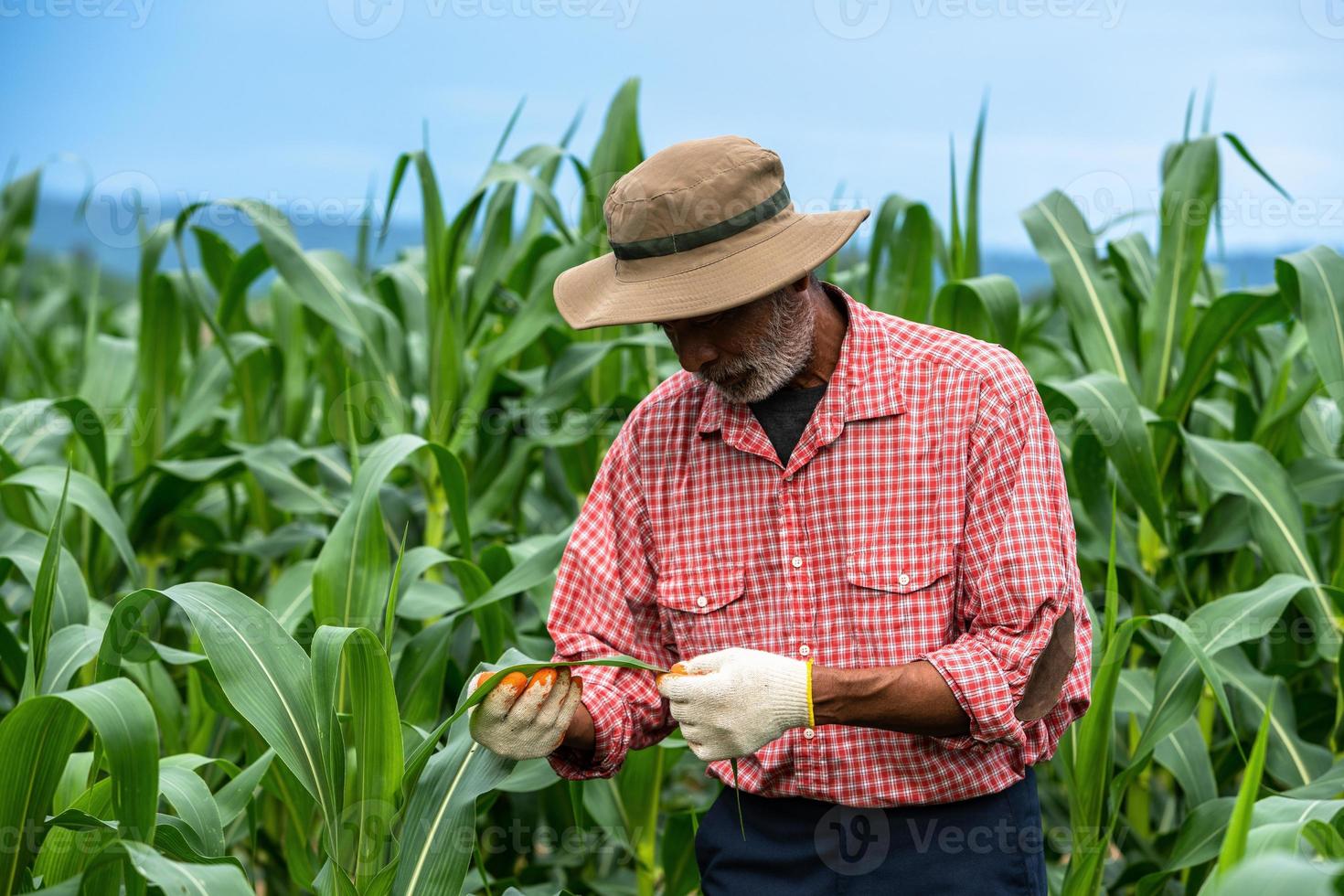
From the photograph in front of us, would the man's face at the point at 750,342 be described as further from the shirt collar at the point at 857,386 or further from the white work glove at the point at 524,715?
the white work glove at the point at 524,715

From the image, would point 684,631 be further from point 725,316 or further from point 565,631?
point 725,316

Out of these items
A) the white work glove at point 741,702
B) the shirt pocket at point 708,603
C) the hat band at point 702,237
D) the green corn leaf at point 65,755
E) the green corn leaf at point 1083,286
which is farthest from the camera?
the green corn leaf at point 1083,286

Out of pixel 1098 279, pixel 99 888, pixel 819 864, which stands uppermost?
pixel 1098 279

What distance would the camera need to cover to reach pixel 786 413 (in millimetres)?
1710

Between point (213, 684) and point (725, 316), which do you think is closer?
point (725, 316)

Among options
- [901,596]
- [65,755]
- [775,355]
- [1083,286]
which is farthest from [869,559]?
[1083,286]

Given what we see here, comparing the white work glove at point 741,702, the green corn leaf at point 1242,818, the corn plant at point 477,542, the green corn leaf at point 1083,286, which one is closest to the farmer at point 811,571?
the white work glove at point 741,702

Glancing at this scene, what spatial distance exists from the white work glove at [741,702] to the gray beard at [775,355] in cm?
36

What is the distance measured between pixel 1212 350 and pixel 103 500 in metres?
2.10

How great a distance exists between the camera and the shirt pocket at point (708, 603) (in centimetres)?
168

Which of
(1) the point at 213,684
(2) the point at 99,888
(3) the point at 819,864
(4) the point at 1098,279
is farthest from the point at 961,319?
(2) the point at 99,888

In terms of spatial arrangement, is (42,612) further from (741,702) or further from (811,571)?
(811,571)

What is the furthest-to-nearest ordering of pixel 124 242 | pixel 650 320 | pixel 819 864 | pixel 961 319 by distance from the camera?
pixel 124 242
pixel 961 319
pixel 819 864
pixel 650 320

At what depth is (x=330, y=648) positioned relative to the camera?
1.36 m
